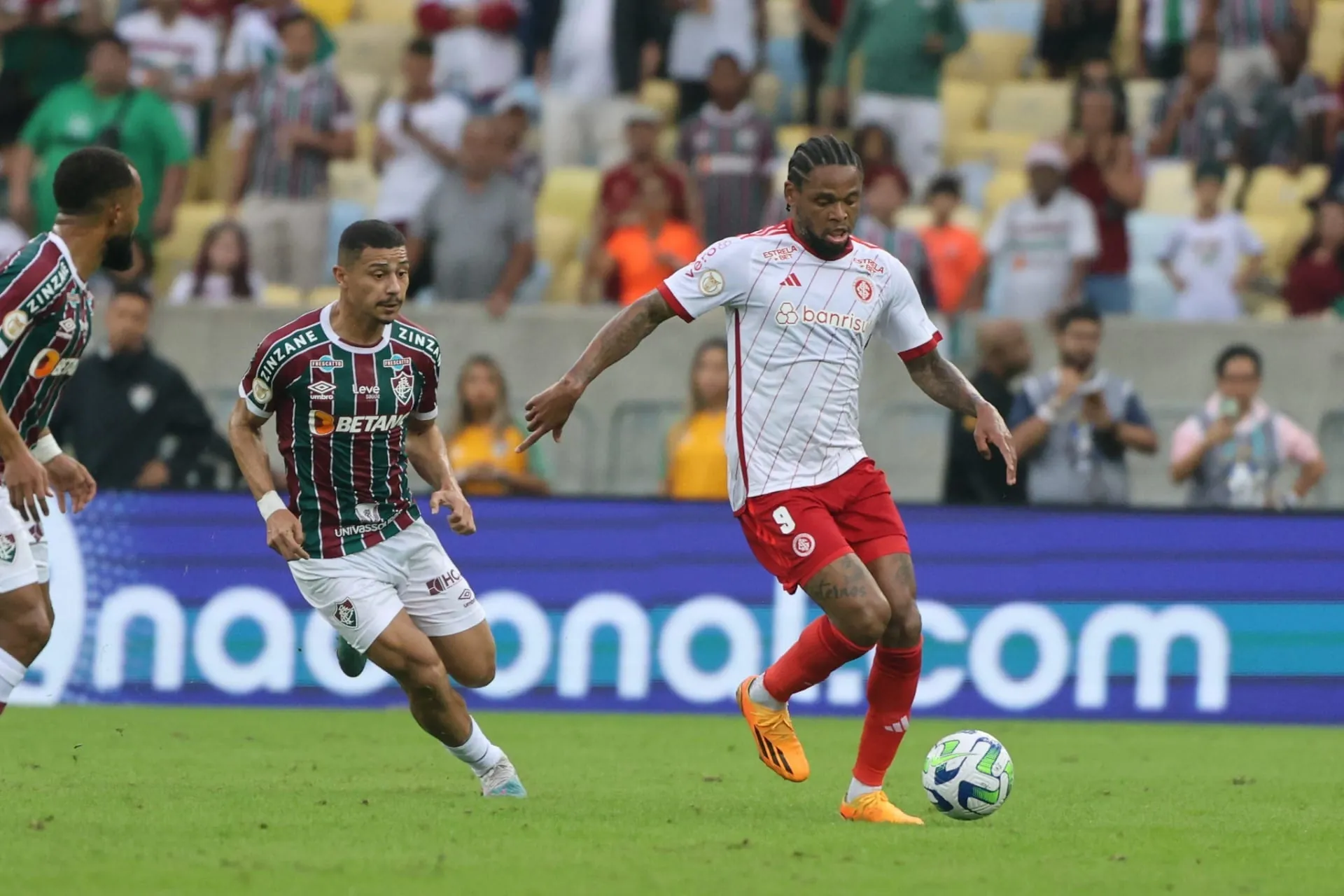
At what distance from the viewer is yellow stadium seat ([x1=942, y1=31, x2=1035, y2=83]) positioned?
20641 mm

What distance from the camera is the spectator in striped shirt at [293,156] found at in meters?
17.5

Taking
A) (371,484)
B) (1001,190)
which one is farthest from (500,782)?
(1001,190)

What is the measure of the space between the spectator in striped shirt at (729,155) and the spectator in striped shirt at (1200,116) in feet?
12.5

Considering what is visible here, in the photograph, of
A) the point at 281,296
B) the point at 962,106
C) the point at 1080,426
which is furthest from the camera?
the point at 962,106

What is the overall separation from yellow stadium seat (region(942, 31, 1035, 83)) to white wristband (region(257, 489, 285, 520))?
13.7m

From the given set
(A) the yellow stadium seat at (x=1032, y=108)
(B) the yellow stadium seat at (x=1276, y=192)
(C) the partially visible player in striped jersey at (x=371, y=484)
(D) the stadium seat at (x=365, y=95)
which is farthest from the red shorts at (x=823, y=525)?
(D) the stadium seat at (x=365, y=95)

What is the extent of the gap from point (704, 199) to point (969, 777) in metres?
9.55

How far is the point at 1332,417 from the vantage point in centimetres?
1548

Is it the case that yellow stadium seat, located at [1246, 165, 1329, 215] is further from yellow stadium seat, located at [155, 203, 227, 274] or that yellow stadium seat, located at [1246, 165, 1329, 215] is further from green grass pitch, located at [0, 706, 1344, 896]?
yellow stadium seat, located at [155, 203, 227, 274]

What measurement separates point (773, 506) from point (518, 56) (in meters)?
11.6

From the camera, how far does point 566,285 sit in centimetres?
1794

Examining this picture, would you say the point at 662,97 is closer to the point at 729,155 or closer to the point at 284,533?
the point at 729,155

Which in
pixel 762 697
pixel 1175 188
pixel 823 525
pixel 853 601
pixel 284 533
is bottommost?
→ pixel 762 697

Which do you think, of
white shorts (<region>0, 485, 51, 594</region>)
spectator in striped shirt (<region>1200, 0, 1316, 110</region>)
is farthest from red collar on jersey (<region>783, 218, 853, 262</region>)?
spectator in striped shirt (<region>1200, 0, 1316, 110</region>)
